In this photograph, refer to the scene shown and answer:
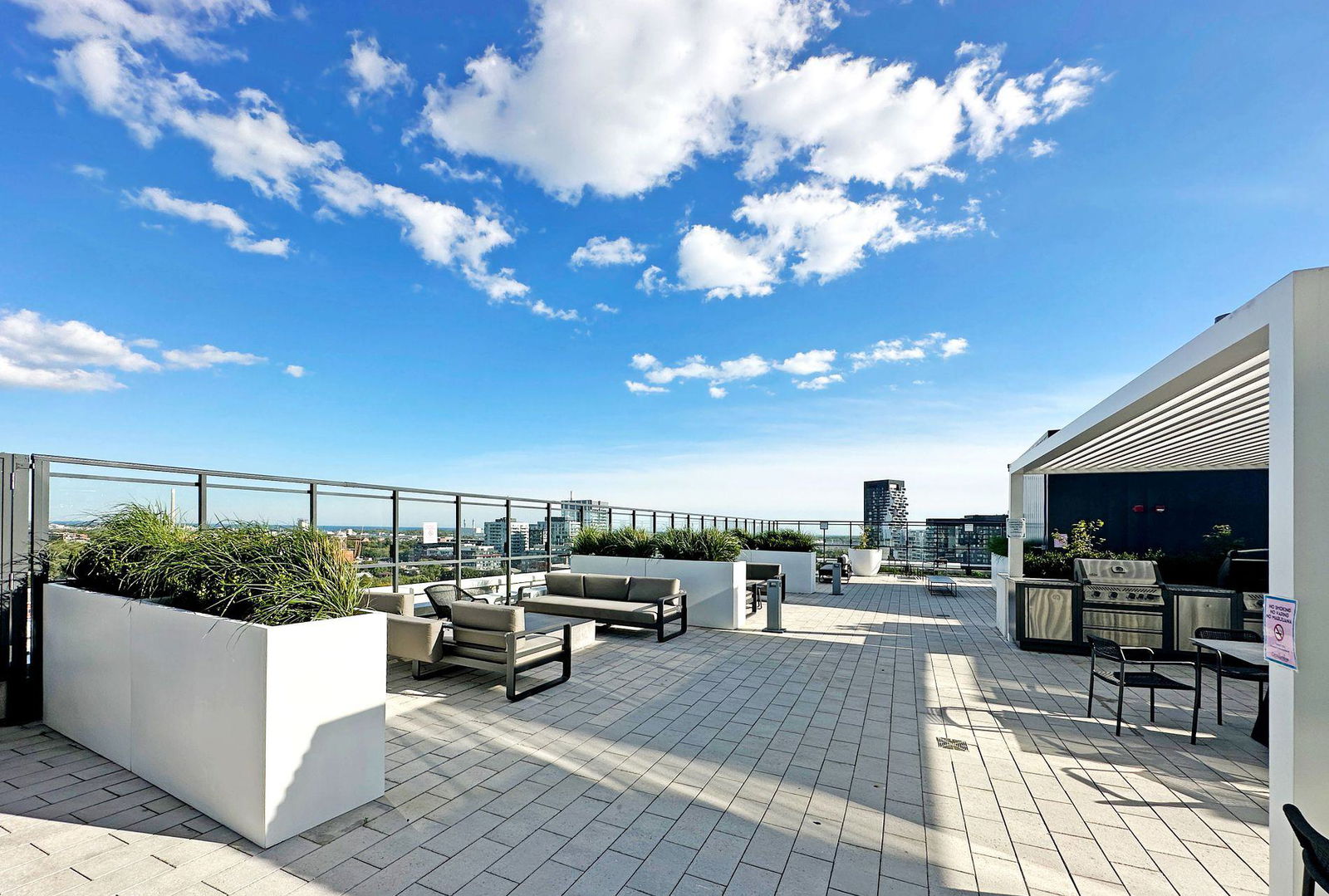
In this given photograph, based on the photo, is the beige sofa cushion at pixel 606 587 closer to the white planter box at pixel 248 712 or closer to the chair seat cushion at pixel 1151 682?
the white planter box at pixel 248 712

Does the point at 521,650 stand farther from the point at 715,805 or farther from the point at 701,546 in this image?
the point at 701,546

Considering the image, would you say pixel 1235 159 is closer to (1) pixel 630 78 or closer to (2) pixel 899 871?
(1) pixel 630 78

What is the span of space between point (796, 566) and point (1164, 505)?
29.0ft

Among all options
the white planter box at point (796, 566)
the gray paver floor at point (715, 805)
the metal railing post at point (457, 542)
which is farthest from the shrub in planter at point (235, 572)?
the white planter box at point (796, 566)

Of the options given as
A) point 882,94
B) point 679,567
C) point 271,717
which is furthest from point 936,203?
point 271,717

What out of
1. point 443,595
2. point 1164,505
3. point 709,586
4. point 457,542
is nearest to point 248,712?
point 443,595

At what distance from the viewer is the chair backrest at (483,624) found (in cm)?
477

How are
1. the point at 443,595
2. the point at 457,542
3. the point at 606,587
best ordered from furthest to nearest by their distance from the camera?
the point at 606,587
the point at 457,542
the point at 443,595

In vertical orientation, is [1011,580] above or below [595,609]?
above

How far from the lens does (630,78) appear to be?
5859 mm

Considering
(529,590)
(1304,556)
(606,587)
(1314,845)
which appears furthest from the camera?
(529,590)

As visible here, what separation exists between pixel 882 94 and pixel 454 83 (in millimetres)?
5284

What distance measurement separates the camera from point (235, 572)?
2934 mm

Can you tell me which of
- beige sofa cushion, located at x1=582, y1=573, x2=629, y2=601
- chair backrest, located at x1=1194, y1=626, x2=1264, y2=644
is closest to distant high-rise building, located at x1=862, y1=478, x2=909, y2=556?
beige sofa cushion, located at x1=582, y1=573, x2=629, y2=601
